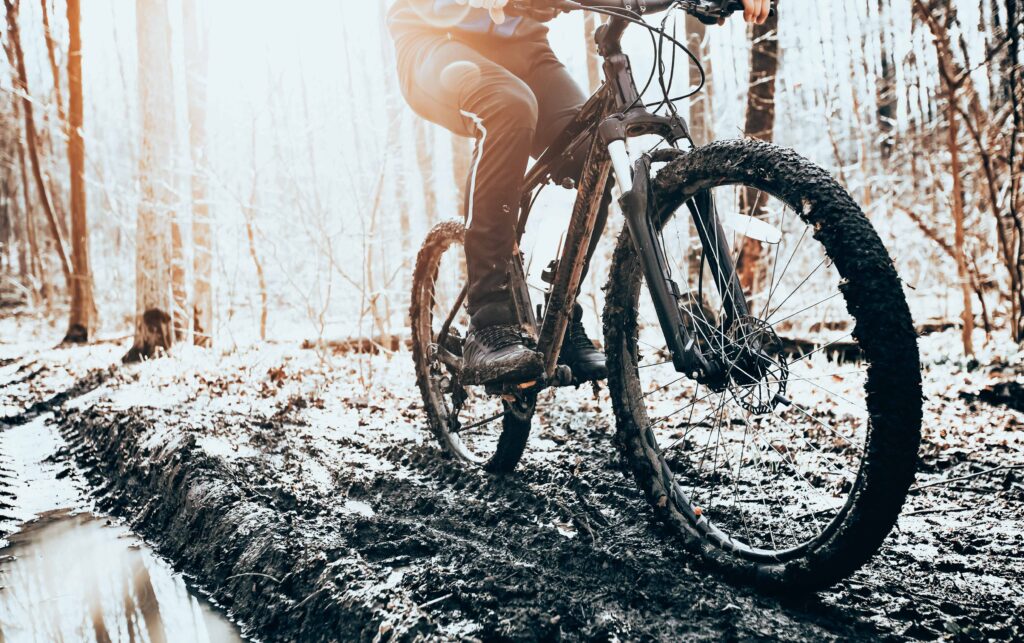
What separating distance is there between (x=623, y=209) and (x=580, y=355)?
0.83 m

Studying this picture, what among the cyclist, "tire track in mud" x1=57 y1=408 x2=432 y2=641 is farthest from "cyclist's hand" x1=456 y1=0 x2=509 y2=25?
"tire track in mud" x1=57 y1=408 x2=432 y2=641

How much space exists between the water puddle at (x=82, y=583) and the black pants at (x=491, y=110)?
1228 millimetres

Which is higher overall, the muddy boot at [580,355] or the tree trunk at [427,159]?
the tree trunk at [427,159]

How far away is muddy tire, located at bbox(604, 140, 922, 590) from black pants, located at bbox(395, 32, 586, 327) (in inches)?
25.3

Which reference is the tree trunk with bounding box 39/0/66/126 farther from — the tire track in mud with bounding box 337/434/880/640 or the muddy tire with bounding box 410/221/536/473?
the tire track in mud with bounding box 337/434/880/640

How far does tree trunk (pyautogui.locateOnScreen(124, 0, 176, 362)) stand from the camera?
669cm

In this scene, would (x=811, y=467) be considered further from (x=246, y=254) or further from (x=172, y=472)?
(x=246, y=254)

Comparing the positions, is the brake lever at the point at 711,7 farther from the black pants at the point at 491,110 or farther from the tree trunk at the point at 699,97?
the tree trunk at the point at 699,97

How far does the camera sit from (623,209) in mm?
1831

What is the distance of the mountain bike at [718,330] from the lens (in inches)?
52.2

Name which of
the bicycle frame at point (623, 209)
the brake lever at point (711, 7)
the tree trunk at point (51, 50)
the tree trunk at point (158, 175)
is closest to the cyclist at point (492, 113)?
the bicycle frame at point (623, 209)

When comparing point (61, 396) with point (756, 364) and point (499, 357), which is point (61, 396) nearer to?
point (499, 357)

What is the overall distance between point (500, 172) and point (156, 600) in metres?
1.60

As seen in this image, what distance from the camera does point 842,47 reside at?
6.66m
